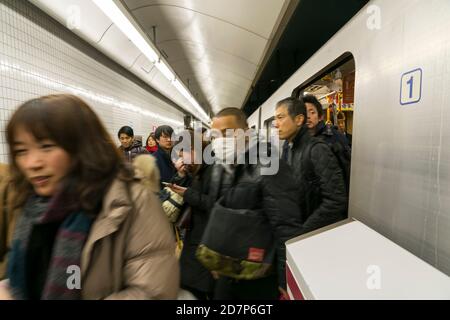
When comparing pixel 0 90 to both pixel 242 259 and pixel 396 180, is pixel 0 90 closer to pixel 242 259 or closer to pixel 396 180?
pixel 242 259

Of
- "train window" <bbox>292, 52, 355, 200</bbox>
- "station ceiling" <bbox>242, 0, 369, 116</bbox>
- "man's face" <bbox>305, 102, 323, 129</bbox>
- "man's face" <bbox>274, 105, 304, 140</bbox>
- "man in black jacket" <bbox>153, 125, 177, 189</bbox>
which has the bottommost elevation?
"man in black jacket" <bbox>153, 125, 177, 189</bbox>

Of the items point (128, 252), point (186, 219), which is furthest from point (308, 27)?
point (128, 252)

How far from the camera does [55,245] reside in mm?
809

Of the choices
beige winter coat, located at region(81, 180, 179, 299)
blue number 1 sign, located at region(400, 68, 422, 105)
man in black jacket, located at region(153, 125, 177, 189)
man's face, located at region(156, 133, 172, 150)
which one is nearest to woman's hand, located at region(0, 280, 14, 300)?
beige winter coat, located at region(81, 180, 179, 299)

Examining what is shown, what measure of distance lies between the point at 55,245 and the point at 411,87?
56.2 inches

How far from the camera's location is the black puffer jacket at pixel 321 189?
64.6 inches

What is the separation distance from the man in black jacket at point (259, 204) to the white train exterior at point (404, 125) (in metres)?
0.45

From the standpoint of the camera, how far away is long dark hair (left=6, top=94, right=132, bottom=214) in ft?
2.69

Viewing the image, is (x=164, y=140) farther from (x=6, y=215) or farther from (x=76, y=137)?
(x=76, y=137)

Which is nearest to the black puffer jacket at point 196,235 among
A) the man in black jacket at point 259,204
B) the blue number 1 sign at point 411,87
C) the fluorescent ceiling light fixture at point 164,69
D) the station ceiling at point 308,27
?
the man in black jacket at point 259,204

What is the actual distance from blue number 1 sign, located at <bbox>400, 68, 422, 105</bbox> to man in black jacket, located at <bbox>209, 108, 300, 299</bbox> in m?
0.61

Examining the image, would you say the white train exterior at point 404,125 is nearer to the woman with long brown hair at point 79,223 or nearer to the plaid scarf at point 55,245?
the woman with long brown hair at point 79,223

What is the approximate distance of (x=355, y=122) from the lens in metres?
1.73

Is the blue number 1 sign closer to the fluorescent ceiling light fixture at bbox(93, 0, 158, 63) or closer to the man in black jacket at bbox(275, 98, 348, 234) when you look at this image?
the man in black jacket at bbox(275, 98, 348, 234)
